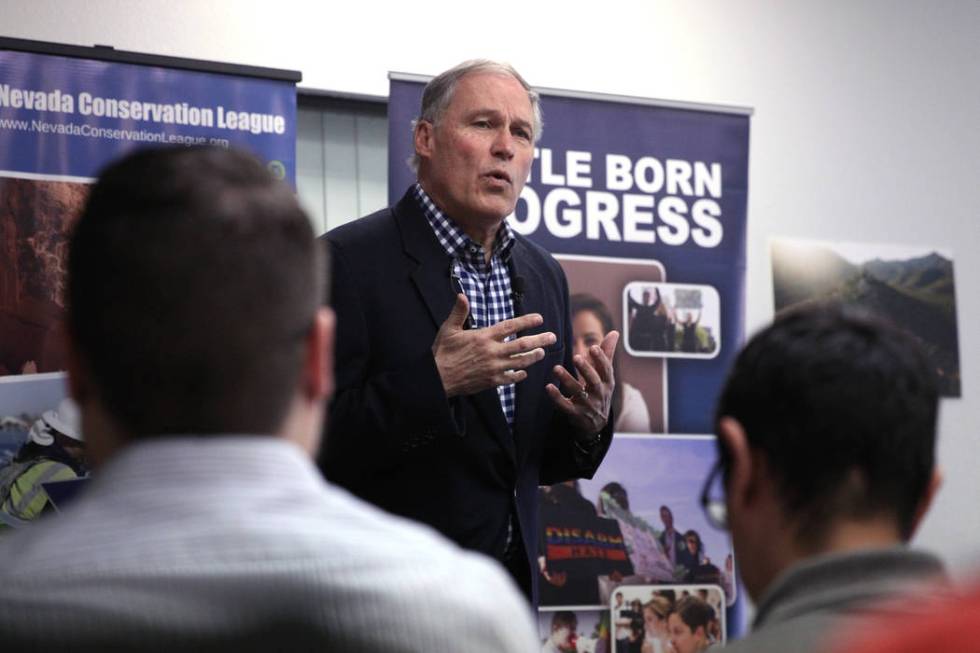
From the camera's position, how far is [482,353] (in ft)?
7.98

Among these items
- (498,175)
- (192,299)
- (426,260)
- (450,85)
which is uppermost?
(450,85)

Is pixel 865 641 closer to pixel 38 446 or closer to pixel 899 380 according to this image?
pixel 899 380

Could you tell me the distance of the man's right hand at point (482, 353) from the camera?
2.42 meters

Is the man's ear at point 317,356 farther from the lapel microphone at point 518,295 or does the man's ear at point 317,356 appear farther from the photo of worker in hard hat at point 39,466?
the photo of worker in hard hat at point 39,466

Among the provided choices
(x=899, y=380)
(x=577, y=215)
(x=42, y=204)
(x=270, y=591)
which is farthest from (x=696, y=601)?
(x=270, y=591)

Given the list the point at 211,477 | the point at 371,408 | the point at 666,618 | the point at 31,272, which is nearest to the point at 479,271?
the point at 371,408

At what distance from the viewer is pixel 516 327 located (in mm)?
2436

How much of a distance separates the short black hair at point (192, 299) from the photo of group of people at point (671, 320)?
3738 mm

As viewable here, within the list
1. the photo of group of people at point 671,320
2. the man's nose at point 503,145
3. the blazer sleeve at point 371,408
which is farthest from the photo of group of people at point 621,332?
the blazer sleeve at point 371,408

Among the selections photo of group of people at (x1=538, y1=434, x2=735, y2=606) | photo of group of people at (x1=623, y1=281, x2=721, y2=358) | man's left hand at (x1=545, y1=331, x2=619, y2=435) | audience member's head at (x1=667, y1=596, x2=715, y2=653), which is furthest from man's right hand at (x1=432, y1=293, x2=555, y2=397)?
audience member's head at (x1=667, y1=596, x2=715, y2=653)

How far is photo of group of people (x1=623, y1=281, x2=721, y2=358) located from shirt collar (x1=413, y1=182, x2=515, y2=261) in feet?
6.07

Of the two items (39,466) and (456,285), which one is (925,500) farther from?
(39,466)

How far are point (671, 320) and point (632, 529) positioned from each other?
0.77 metres

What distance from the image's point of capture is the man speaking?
8.08 feet
